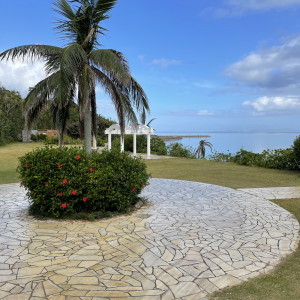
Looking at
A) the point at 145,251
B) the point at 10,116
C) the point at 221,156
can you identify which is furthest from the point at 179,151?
the point at 10,116

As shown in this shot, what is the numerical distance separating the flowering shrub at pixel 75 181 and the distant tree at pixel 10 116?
27.4m

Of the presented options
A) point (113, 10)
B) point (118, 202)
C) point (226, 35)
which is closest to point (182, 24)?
point (226, 35)

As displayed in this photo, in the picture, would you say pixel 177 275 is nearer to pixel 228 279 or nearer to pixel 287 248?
pixel 228 279

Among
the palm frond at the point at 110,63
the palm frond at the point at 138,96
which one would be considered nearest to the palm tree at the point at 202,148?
the palm frond at the point at 138,96

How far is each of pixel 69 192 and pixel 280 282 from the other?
3.58 metres

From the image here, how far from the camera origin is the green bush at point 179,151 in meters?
20.4

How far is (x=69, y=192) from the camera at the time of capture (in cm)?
486

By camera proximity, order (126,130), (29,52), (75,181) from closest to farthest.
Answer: (75,181)
(29,52)
(126,130)

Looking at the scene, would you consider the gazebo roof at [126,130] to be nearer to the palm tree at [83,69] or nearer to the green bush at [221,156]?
the green bush at [221,156]

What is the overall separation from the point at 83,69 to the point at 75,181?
2.58 m

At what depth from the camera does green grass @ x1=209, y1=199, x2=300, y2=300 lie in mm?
2605

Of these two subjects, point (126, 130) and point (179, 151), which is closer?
point (126, 130)

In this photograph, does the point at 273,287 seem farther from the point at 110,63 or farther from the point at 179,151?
the point at 179,151

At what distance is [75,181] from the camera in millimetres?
4934
